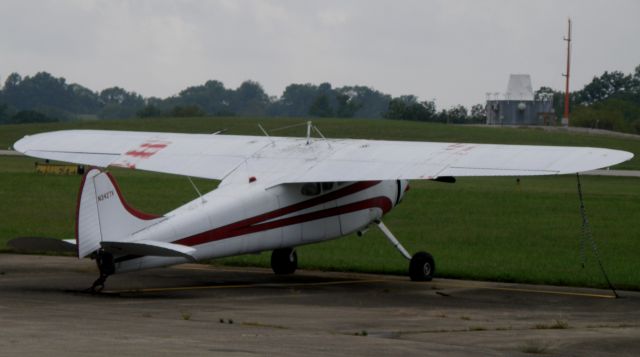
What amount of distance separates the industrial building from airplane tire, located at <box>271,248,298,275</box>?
97.9m

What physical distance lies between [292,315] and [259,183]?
4.06 m

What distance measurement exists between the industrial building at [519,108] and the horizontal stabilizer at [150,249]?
103231mm

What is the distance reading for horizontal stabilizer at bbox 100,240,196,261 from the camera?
52.4 ft

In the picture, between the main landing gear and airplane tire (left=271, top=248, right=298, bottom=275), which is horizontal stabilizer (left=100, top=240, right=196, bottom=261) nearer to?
airplane tire (left=271, top=248, right=298, bottom=275)

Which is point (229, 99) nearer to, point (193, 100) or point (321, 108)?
point (193, 100)

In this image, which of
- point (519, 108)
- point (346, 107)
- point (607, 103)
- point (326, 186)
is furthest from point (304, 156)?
point (346, 107)

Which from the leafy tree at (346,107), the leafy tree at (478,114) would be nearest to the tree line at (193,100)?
the leafy tree at (346,107)

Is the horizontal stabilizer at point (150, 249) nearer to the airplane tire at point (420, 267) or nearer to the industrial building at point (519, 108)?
the airplane tire at point (420, 267)

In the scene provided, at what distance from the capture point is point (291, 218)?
1950 cm

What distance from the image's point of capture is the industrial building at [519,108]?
11850cm

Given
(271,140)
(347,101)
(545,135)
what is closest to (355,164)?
(271,140)

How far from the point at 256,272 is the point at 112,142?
3535 mm

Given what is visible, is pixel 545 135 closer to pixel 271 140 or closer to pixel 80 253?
pixel 271 140

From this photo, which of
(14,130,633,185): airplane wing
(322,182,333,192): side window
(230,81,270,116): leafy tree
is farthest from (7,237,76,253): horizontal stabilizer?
(230,81,270,116): leafy tree
